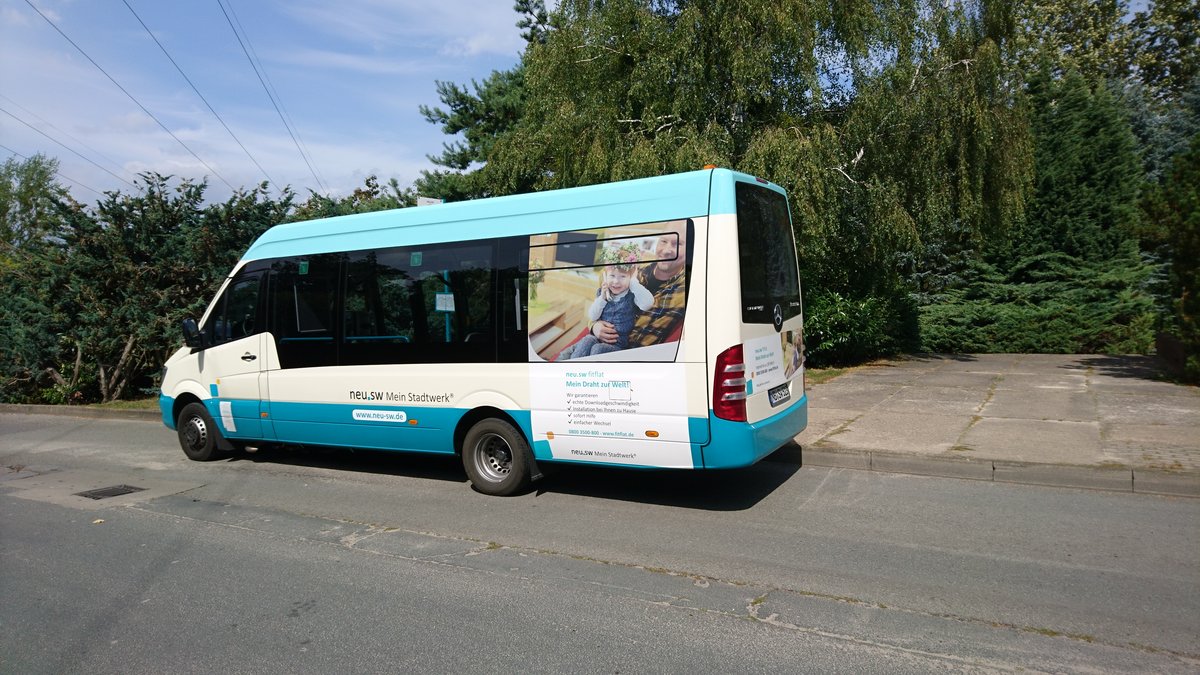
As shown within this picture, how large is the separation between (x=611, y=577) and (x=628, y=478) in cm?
281

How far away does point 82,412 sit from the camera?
14.6m

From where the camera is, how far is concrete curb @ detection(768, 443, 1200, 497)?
261 inches

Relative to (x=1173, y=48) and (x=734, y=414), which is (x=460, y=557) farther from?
(x=1173, y=48)

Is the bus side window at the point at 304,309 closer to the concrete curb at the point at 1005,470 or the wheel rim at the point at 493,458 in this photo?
the wheel rim at the point at 493,458

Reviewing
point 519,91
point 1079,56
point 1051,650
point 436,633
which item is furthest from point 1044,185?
point 436,633

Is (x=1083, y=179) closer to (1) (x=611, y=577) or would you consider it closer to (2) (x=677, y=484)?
(2) (x=677, y=484)

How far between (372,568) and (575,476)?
2.96m

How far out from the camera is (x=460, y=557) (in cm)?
562

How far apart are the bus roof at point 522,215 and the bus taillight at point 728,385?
111 cm

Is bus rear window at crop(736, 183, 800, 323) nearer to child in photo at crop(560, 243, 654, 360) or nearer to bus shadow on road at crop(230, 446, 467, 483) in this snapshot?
child in photo at crop(560, 243, 654, 360)

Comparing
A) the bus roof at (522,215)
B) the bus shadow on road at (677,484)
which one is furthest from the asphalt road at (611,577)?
the bus roof at (522,215)

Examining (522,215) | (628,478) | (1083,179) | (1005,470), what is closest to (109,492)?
(522,215)

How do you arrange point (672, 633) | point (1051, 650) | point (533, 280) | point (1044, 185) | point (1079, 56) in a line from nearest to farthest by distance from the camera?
point (1051, 650), point (672, 633), point (533, 280), point (1044, 185), point (1079, 56)

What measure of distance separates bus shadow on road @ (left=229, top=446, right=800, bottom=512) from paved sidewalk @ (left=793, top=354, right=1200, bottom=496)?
2.97 feet
